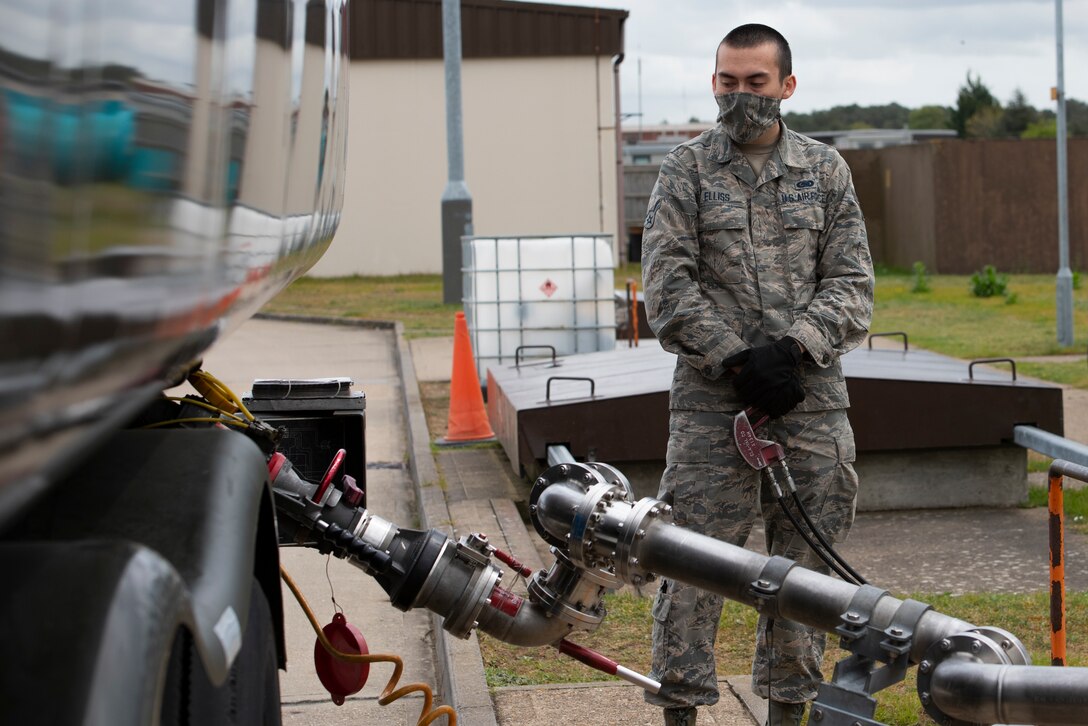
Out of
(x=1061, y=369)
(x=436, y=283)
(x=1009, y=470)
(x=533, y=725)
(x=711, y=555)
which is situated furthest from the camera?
(x=436, y=283)

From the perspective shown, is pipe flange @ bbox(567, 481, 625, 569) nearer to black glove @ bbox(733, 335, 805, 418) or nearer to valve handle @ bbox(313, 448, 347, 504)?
valve handle @ bbox(313, 448, 347, 504)

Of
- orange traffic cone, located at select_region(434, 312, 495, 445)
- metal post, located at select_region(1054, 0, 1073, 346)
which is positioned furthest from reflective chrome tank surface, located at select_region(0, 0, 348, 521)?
metal post, located at select_region(1054, 0, 1073, 346)

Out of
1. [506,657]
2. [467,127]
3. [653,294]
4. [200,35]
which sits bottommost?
[506,657]

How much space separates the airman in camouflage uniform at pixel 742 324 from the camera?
13.0 feet

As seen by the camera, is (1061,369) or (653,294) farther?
(1061,369)

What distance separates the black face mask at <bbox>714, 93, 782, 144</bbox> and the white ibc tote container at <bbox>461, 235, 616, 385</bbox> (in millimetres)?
6771

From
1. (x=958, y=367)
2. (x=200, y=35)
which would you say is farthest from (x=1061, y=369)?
(x=200, y=35)

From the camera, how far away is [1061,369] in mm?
13273

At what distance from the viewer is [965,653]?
2.40 meters

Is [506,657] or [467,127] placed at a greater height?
[467,127]

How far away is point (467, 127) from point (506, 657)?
2885cm

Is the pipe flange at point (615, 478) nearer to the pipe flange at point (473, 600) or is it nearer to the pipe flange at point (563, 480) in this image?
the pipe flange at point (563, 480)

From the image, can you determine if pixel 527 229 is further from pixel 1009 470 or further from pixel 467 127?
pixel 1009 470

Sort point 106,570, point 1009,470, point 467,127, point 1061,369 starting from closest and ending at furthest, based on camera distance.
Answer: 1. point 106,570
2. point 1009,470
3. point 1061,369
4. point 467,127
